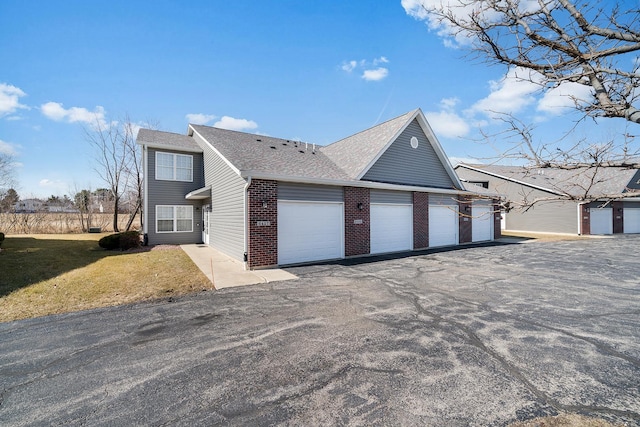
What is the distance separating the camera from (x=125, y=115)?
2572 centimetres

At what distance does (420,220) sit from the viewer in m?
14.2

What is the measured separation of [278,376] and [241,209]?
726 cm

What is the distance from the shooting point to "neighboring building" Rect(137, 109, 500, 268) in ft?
32.3

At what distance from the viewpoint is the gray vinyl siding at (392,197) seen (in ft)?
41.5

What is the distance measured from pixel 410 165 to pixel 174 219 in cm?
1361

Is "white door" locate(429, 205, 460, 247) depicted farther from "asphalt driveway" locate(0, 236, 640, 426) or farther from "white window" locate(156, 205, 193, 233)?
"white window" locate(156, 205, 193, 233)

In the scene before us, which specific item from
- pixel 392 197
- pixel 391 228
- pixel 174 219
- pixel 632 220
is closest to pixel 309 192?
pixel 392 197

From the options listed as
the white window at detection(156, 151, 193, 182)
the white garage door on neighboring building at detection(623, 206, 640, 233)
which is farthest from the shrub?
the white garage door on neighboring building at detection(623, 206, 640, 233)

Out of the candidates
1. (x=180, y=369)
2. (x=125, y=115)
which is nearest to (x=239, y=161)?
(x=180, y=369)

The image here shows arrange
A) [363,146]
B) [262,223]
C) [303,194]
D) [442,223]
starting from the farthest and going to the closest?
[442,223] < [363,146] < [303,194] < [262,223]

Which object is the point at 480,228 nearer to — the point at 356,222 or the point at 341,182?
the point at 356,222

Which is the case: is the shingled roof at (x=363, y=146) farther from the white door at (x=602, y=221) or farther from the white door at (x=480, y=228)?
the white door at (x=602, y=221)

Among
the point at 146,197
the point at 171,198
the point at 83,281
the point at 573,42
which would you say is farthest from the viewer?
the point at 171,198

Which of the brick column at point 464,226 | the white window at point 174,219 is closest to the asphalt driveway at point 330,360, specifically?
the brick column at point 464,226
